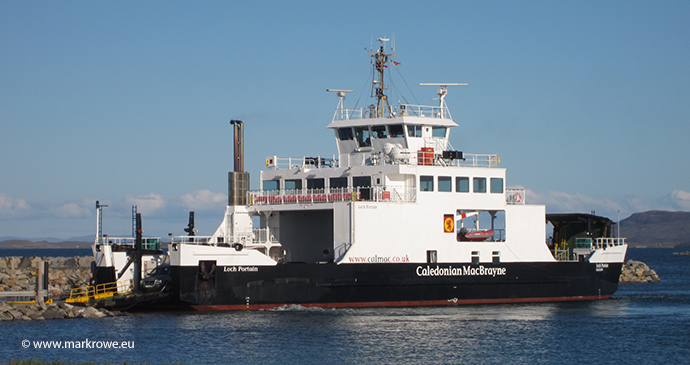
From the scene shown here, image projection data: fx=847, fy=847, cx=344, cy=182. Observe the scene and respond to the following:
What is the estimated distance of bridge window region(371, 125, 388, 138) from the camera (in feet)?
111

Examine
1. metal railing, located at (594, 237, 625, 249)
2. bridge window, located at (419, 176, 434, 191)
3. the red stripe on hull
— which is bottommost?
the red stripe on hull

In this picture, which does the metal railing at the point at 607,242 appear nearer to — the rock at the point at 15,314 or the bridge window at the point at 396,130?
the bridge window at the point at 396,130

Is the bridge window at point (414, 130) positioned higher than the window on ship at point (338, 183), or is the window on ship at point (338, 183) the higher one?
the bridge window at point (414, 130)

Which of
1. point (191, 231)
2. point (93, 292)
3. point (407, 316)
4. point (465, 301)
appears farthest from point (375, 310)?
point (93, 292)

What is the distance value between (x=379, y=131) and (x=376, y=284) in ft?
21.9

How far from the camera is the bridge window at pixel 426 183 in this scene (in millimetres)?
31719

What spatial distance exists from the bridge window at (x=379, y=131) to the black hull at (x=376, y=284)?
5721mm

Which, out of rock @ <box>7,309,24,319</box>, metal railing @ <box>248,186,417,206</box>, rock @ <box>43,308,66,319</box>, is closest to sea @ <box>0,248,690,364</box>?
rock @ <box>43,308,66,319</box>

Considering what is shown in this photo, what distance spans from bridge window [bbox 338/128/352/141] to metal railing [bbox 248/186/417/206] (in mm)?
3124

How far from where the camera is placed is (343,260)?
2984cm

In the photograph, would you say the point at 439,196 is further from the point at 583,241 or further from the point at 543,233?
the point at 583,241

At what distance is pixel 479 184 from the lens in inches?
1305

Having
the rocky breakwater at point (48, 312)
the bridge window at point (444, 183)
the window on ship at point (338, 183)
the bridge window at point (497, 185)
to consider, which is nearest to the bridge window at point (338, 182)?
the window on ship at point (338, 183)

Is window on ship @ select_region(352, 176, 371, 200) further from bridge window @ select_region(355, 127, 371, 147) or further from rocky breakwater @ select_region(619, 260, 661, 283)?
rocky breakwater @ select_region(619, 260, 661, 283)
